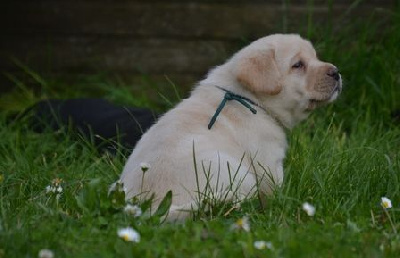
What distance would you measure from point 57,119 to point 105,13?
184cm

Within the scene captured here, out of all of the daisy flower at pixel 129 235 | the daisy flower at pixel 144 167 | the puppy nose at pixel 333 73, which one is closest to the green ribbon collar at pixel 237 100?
the puppy nose at pixel 333 73

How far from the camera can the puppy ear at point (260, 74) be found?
4.14 m

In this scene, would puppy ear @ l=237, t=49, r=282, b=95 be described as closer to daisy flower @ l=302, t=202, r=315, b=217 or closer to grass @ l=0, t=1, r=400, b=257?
grass @ l=0, t=1, r=400, b=257

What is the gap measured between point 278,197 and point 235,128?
1.90 feet

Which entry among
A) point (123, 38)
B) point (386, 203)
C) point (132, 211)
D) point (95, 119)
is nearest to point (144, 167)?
Result: point (132, 211)

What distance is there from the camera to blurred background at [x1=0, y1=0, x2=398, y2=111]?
279 inches

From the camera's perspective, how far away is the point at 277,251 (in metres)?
2.91

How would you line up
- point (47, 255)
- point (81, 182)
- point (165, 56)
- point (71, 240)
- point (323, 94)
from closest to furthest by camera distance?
point (47, 255)
point (71, 240)
point (81, 182)
point (323, 94)
point (165, 56)

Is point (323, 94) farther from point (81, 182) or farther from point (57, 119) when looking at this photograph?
point (57, 119)

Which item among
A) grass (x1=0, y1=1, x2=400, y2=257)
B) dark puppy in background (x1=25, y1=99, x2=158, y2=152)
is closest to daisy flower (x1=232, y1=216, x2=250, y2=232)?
grass (x1=0, y1=1, x2=400, y2=257)

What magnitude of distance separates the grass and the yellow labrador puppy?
0.14 meters

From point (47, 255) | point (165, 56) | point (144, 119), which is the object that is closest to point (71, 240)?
point (47, 255)

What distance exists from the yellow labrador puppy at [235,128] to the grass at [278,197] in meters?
0.14

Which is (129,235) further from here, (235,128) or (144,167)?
(235,128)
